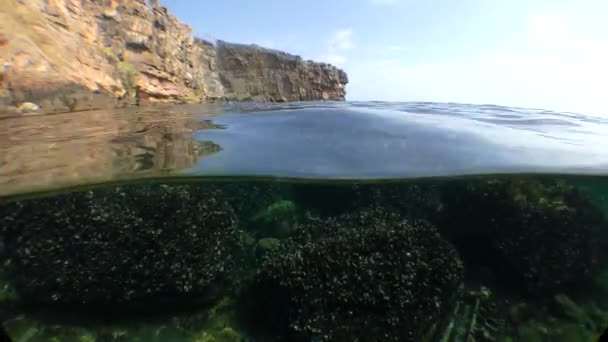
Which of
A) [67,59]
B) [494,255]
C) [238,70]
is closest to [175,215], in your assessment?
[494,255]

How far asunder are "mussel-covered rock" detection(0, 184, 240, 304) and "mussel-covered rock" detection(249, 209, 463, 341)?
89cm

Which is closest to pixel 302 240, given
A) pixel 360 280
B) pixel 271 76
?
pixel 360 280

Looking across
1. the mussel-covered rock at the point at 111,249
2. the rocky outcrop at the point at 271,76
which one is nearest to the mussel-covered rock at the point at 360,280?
the mussel-covered rock at the point at 111,249

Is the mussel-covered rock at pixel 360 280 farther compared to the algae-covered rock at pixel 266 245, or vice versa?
the algae-covered rock at pixel 266 245

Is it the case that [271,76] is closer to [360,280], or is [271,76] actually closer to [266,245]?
[266,245]

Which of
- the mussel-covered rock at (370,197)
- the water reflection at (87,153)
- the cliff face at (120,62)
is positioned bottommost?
the mussel-covered rock at (370,197)

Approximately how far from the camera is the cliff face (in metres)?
9.17

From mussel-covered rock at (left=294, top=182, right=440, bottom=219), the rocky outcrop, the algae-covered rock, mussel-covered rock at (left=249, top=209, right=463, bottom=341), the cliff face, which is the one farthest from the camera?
the rocky outcrop

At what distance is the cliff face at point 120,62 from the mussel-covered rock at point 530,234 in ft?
34.9

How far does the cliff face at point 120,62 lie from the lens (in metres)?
9.17

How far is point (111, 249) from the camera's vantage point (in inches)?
168

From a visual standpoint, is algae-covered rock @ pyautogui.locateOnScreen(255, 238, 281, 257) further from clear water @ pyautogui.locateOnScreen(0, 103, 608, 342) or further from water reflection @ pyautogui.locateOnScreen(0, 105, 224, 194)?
water reflection @ pyautogui.locateOnScreen(0, 105, 224, 194)

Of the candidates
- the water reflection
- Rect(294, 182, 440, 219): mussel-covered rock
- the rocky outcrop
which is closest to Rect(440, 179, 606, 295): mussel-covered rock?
Rect(294, 182, 440, 219): mussel-covered rock

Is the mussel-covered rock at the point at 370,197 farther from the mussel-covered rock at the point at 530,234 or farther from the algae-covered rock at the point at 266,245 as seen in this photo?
the algae-covered rock at the point at 266,245
